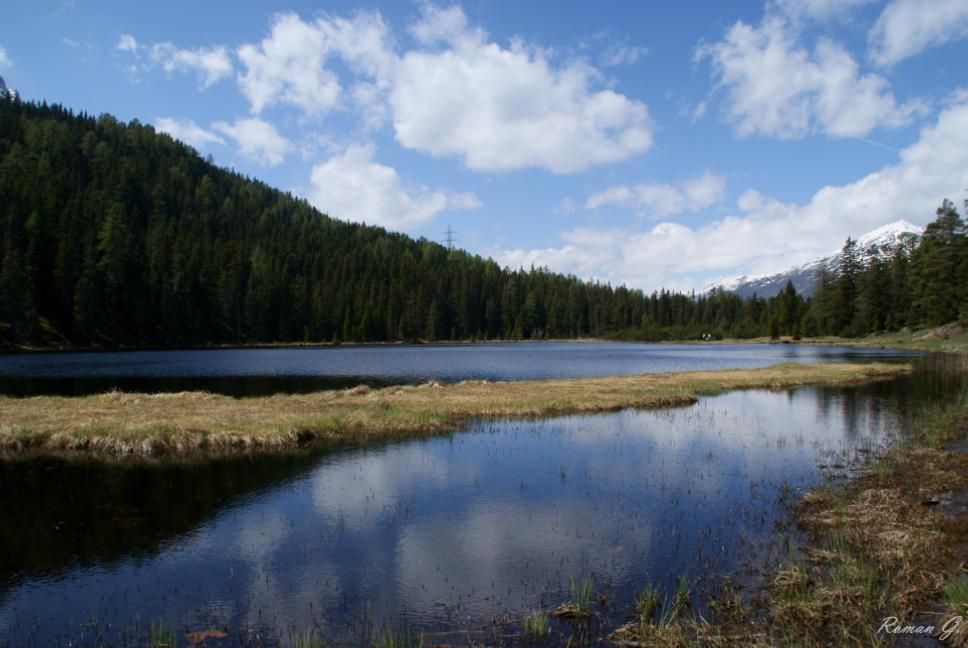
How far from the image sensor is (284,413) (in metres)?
34.0

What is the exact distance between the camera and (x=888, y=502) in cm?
1722

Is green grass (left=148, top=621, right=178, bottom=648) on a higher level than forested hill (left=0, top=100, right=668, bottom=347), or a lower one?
lower

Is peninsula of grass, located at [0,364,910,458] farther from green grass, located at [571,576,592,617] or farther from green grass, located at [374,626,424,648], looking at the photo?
green grass, located at [571,576,592,617]

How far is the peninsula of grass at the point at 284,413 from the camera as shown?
27.2 meters

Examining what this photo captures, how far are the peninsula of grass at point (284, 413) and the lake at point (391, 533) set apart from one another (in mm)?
2376

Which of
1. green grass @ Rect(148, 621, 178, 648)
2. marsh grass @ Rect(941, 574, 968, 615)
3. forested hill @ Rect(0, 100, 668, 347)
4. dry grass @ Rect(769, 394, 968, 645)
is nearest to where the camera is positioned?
marsh grass @ Rect(941, 574, 968, 615)

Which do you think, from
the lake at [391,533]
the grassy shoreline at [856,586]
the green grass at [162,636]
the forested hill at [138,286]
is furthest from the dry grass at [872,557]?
the forested hill at [138,286]

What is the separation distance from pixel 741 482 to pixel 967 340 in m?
95.7

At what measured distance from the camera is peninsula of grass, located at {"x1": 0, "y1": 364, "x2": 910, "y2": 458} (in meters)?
27.2

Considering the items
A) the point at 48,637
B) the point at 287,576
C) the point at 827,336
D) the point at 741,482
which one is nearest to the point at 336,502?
the point at 287,576

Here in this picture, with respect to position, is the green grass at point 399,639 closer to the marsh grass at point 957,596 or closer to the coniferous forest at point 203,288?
the marsh grass at point 957,596

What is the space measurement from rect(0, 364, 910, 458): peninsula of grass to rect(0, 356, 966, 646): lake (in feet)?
7.79

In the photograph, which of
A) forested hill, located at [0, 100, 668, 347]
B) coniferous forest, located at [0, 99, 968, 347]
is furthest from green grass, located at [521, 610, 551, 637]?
forested hill, located at [0, 100, 668, 347]

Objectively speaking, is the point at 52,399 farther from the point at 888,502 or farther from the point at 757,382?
the point at 757,382
